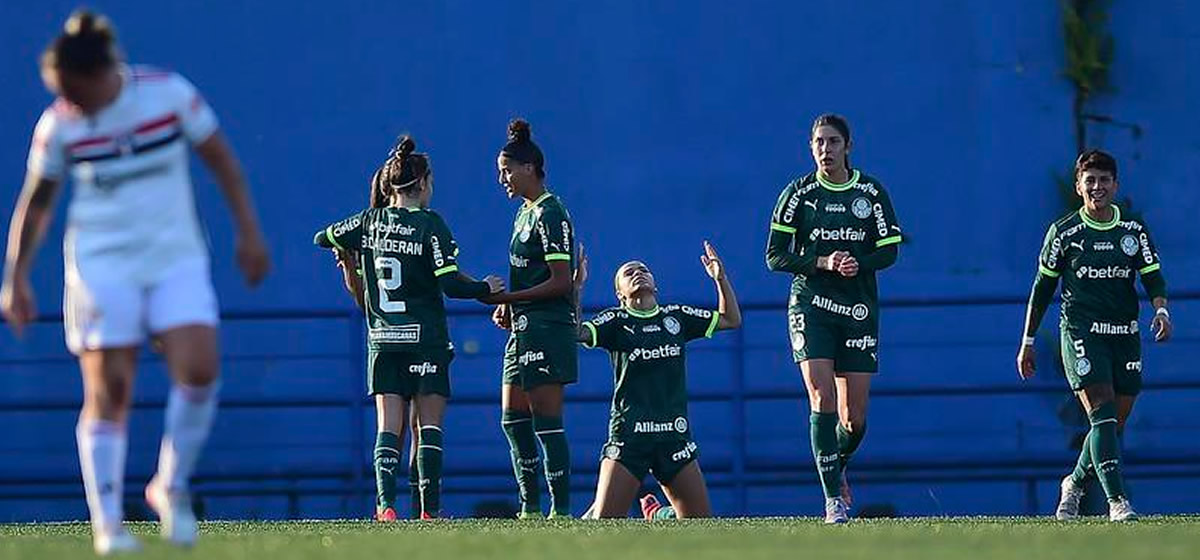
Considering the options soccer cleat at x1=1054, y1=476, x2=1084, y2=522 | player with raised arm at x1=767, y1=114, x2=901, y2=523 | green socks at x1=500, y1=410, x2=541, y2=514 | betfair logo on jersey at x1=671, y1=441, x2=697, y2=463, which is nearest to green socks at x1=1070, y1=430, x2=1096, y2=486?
soccer cleat at x1=1054, y1=476, x2=1084, y2=522

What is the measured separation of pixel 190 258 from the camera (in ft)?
25.0

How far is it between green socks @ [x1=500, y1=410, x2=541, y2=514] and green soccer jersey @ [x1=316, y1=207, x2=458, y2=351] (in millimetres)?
626

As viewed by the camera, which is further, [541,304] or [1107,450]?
[541,304]

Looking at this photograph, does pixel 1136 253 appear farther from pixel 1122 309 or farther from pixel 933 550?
pixel 933 550

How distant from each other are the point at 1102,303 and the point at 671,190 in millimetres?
5300

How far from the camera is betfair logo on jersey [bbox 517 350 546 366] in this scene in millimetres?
12227

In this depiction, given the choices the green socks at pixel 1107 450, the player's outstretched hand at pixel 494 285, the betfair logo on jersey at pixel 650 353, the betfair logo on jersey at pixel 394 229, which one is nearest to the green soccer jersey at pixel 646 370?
the betfair logo on jersey at pixel 650 353

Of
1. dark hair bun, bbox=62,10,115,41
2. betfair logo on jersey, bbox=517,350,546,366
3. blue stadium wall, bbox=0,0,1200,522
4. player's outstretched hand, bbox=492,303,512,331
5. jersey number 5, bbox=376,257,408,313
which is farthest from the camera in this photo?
blue stadium wall, bbox=0,0,1200,522

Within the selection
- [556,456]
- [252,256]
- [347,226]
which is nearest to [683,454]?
[556,456]

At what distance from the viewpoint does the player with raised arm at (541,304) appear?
12.1m

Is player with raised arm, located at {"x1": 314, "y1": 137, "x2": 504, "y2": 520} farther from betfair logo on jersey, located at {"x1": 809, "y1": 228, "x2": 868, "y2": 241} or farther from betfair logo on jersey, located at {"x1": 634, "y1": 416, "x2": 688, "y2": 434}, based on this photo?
betfair logo on jersey, located at {"x1": 809, "y1": 228, "x2": 868, "y2": 241}

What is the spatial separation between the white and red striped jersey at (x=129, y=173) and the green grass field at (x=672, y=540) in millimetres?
968

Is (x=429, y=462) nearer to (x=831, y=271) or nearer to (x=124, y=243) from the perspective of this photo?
(x=831, y=271)

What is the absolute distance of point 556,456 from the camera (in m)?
12.4
